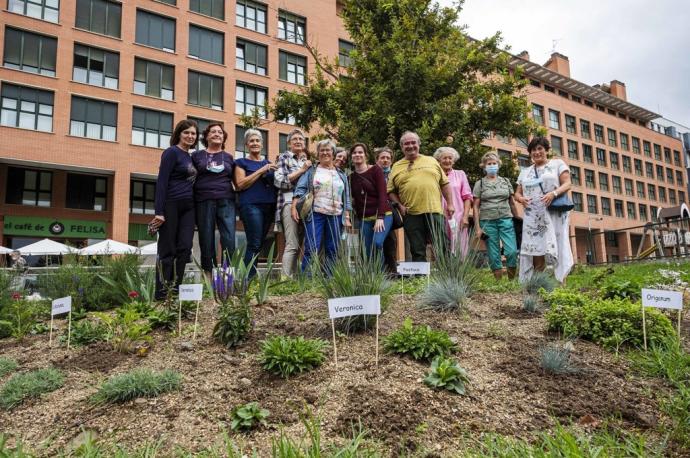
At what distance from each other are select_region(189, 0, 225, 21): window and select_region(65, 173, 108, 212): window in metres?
11.2

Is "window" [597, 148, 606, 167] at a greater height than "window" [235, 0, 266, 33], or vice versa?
"window" [235, 0, 266, 33]

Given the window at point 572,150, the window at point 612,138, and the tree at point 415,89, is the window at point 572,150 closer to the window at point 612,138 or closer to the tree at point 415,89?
the window at point 612,138

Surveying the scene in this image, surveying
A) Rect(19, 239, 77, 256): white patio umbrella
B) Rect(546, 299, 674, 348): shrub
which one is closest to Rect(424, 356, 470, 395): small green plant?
Rect(546, 299, 674, 348): shrub

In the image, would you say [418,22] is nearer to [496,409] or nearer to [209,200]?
[209,200]

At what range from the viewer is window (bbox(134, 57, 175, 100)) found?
25.5 metres

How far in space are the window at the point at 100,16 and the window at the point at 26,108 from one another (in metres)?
4.20

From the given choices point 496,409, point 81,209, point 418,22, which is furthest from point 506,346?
point 81,209

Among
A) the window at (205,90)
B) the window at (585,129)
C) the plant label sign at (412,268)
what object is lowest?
the plant label sign at (412,268)

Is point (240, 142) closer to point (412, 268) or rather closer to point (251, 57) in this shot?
point (251, 57)

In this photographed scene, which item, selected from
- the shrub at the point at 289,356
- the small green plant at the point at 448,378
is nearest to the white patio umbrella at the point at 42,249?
the shrub at the point at 289,356

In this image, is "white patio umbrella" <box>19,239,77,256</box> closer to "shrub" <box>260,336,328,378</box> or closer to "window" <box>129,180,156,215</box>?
"window" <box>129,180,156,215</box>

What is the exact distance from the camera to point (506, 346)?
10.2ft

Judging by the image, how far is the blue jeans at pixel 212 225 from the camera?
5.06 m

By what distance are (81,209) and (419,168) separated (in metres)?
24.5
